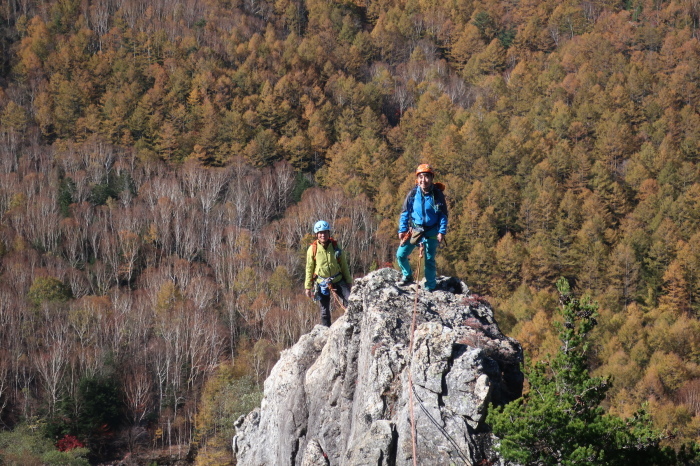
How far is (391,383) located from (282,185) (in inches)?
3089

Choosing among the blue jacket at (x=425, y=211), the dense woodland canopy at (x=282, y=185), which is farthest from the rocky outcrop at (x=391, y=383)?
the dense woodland canopy at (x=282, y=185)

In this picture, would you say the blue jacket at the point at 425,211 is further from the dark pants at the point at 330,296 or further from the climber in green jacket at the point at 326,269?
the dark pants at the point at 330,296

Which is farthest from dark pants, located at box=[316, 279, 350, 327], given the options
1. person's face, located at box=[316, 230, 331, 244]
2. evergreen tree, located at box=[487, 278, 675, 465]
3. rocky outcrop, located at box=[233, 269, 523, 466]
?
evergreen tree, located at box=[487, 278, 675, 465]

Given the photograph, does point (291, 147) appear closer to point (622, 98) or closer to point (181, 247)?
point (181, 247)

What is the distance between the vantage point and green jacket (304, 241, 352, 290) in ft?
50.1

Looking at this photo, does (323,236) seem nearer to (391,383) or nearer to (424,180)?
(424,180)

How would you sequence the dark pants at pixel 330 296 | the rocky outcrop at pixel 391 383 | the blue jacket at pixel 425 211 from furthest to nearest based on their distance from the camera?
the dark pants at pixel 330 296, the blue jacket at pixel 425 211, the rocky outcrop at pixel 391 383

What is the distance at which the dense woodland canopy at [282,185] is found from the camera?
56.9m

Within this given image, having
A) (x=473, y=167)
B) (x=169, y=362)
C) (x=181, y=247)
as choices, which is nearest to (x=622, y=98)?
(x=473, y=167)

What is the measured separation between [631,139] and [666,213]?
2214cm

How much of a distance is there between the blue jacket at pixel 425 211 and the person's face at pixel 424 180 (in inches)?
4.9

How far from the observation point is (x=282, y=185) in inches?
3509

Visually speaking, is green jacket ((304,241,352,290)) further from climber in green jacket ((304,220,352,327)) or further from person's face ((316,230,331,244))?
person's face ((316,230,331,244))

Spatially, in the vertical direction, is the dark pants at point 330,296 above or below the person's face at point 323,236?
below
